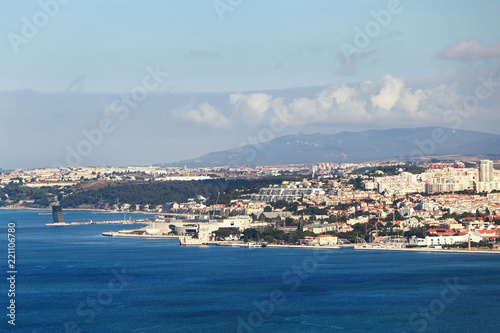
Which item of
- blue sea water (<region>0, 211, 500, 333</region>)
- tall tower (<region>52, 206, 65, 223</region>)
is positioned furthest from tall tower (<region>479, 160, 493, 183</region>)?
blue sea water (<region>0, 211, 500, 333</region>)

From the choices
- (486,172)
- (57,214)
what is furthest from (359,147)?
(57,214)

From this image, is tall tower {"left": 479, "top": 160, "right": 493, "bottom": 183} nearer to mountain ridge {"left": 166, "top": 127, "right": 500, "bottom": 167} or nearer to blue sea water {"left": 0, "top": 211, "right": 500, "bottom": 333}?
blue sea water {"left": 0, "top": 211, "right": 500, "bottom": 333}

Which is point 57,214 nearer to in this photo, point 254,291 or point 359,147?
point 254,291

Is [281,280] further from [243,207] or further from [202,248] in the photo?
[243,207]

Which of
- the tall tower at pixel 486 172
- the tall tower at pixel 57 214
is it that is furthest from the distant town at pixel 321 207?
the tall tower at pixel 57 214

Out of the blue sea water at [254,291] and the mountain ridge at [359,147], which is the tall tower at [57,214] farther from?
the mountain ridge at [359,147]
